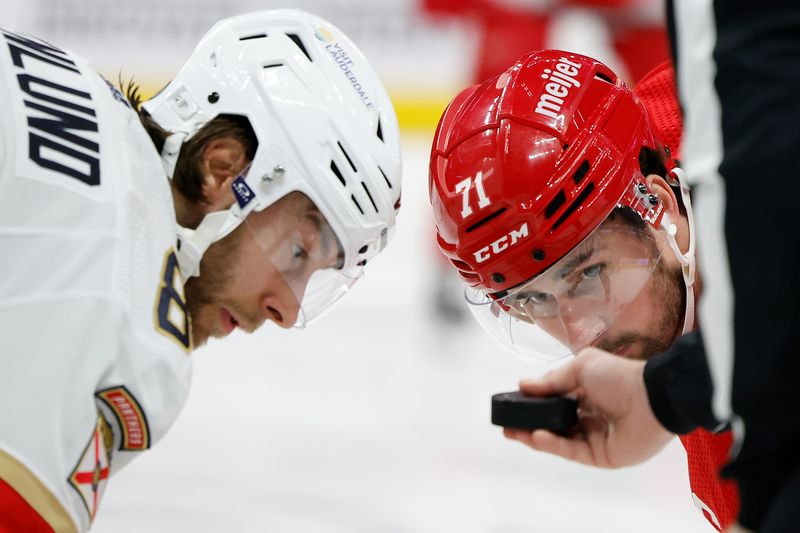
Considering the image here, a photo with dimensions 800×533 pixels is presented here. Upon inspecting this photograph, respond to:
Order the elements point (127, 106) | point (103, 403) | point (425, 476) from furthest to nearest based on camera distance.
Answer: point (425, 476), point (127, 106), point (103, 403)

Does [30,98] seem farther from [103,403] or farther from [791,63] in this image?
[791,63]

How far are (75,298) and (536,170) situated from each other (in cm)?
95

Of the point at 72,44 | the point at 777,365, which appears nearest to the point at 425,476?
the point at 777,365

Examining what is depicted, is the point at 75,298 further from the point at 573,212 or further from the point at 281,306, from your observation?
the point at 573,212

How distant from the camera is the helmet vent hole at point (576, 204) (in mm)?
2072

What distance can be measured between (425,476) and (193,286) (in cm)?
167

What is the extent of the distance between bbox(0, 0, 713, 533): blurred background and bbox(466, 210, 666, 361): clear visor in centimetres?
114

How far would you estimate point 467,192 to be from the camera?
2.10 meters

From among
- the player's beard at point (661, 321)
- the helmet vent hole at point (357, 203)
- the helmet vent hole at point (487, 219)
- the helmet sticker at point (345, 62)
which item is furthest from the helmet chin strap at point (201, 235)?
the player's beard at point (661, 321)

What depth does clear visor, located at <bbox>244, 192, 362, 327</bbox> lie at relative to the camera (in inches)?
84.9

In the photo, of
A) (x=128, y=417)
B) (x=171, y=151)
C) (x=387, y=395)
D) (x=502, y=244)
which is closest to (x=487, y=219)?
(x=502, y=244)

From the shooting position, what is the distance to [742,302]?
1.05 metres

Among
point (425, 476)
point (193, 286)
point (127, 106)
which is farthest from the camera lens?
point (425, 476)

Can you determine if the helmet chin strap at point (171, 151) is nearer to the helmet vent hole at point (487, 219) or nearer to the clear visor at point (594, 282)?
the helmet vent hole at point (487, 219)
